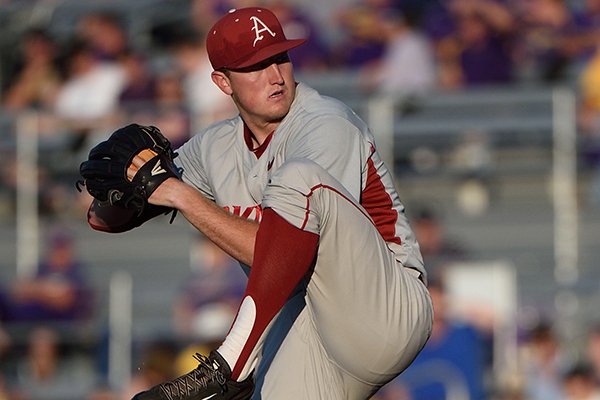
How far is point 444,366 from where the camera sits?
7.72 metres

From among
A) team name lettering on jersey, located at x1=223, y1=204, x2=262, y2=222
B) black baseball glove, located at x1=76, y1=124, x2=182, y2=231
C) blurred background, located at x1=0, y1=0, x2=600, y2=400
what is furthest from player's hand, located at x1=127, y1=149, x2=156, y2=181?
blurred background, located at x1=0, y1=0, x2=600, y2=400

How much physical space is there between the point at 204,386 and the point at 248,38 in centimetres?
113

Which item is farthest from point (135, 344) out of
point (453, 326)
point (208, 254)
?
point (453, 326)

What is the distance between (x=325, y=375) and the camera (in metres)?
4.29

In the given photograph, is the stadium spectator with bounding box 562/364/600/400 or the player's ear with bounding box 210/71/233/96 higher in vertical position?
the player's ear with bounding box 210/71/233/96

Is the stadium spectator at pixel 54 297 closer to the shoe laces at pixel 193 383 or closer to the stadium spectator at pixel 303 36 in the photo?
the stadium spectator at pixel 303 36

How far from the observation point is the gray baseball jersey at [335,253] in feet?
13.1

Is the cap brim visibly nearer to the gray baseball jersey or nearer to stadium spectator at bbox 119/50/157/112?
the gray baseball jersey

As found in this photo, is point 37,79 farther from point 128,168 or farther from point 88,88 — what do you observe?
point 128,168

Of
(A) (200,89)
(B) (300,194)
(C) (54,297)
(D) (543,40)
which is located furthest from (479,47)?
(B) (300,194)

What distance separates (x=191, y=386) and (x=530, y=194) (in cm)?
628

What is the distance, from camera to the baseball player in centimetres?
395

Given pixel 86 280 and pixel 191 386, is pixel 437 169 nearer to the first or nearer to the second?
pixel 86 280

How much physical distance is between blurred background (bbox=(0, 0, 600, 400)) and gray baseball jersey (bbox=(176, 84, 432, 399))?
3.19 m
